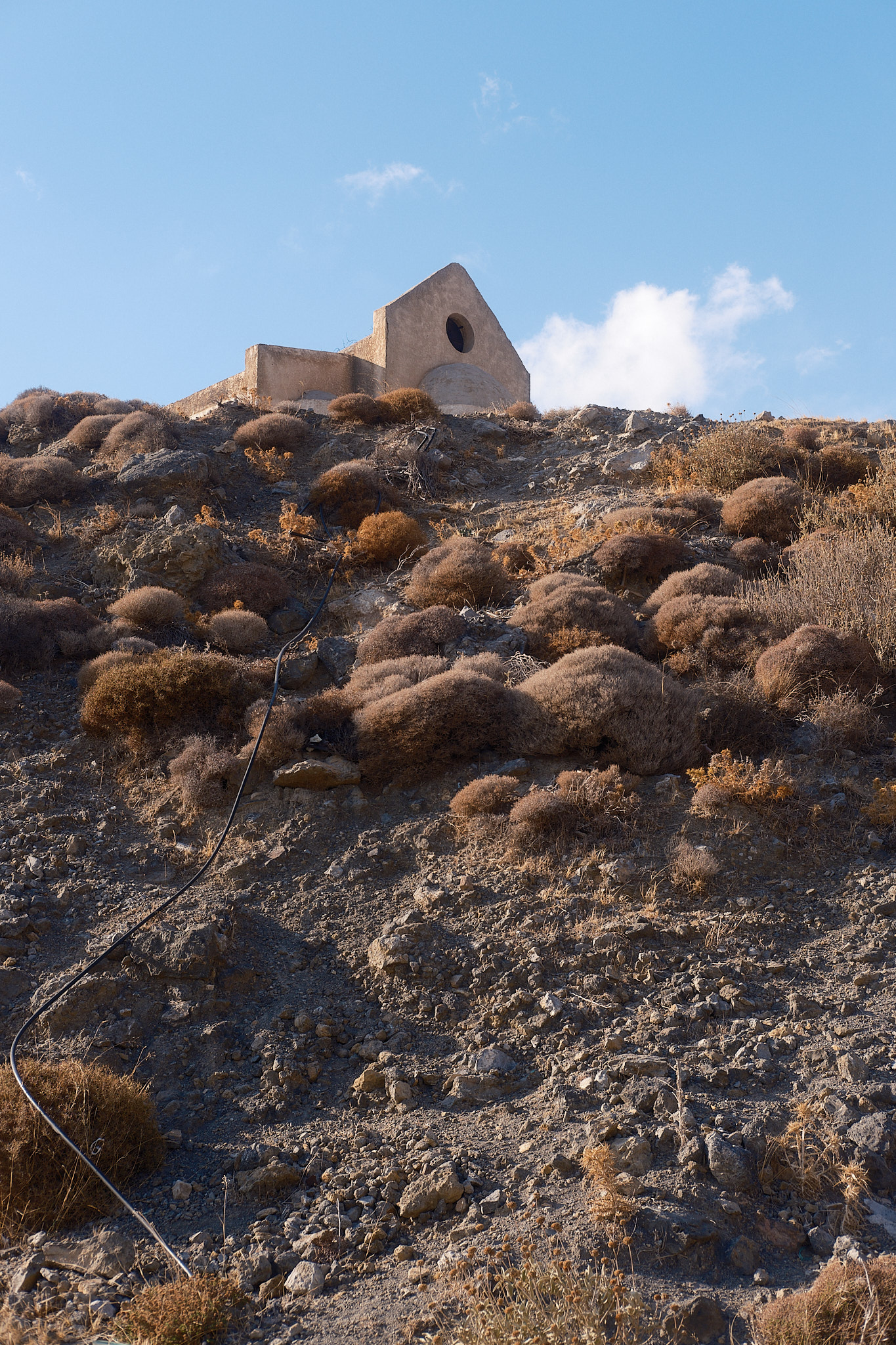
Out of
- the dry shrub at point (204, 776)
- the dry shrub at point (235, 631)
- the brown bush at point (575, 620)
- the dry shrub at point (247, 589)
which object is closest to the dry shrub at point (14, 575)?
the dry shrub at point (247, 589)

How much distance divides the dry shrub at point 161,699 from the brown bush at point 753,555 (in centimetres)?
640

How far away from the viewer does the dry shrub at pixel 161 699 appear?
838 centimetres

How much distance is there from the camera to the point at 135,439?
1523 cm

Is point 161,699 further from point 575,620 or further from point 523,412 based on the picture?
point 523,412

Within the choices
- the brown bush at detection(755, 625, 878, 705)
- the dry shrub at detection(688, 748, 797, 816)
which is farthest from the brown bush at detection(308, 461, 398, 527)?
the dry shrub at detection(688, 748, 797, 816)

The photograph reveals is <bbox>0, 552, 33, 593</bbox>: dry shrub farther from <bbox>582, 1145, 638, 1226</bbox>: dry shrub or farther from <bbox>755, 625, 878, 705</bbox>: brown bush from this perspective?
<bbox>582, 1145, 638, 1226</bbox>: dry shrub

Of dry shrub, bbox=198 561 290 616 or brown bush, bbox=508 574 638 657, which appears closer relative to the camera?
brown bush, bbox=508 574 638 657

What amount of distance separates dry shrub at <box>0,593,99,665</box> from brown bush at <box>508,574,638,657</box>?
16.0 ft

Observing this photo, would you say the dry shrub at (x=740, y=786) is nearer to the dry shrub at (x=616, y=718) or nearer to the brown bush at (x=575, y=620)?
the dry shrub at (x=616, y=718)

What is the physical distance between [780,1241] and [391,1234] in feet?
5.17

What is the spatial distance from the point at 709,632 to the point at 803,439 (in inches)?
288

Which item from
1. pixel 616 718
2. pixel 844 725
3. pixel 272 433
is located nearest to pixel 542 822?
pixel 616 718

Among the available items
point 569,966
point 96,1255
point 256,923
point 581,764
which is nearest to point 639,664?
point 581,764

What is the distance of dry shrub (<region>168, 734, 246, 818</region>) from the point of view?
24.6 ft
